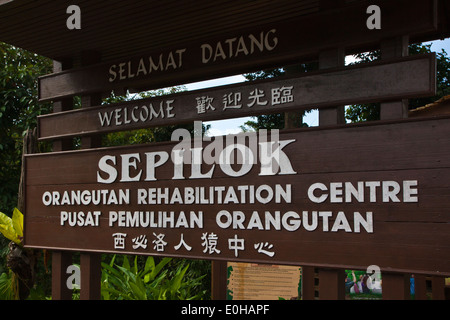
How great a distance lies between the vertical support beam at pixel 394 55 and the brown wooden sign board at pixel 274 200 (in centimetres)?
12

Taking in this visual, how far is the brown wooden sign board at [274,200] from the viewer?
93.5 inches

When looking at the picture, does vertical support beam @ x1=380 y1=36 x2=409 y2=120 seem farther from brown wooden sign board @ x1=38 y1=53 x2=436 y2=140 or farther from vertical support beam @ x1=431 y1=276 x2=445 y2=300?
vertical support beam @ x1=431 y1=276 x2=445 y2=300

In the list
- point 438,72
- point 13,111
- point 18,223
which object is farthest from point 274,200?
point 438,72

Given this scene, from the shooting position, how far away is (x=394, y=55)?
8.53ft

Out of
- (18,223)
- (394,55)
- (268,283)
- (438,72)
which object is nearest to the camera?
(394,55)

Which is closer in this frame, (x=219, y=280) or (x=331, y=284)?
(x=331, y=284)

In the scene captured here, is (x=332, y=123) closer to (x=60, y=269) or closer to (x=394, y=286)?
(x=394, y=286)

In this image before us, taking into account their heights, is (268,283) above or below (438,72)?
below

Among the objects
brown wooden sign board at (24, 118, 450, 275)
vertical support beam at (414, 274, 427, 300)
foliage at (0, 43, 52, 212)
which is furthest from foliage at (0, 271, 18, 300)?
vertical support beam at (414, 274, 427, 300)

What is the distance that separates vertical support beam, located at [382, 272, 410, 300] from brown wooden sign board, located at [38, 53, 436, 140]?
97cm

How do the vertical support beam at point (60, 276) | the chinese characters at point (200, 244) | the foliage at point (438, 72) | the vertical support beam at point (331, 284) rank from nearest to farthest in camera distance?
the vertical support beam at point (331, 284) → the chinese characters at point (200, 244) → the vertical support beam at point (60, 276) → the foliage at point (438, 72)

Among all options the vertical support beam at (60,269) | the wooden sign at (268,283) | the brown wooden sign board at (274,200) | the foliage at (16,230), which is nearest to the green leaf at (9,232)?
the foliage at (16,230)

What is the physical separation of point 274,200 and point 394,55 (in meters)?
1.09

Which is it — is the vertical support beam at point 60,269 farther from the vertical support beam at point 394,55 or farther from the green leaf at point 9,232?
the vertical support beam at point 394,55
